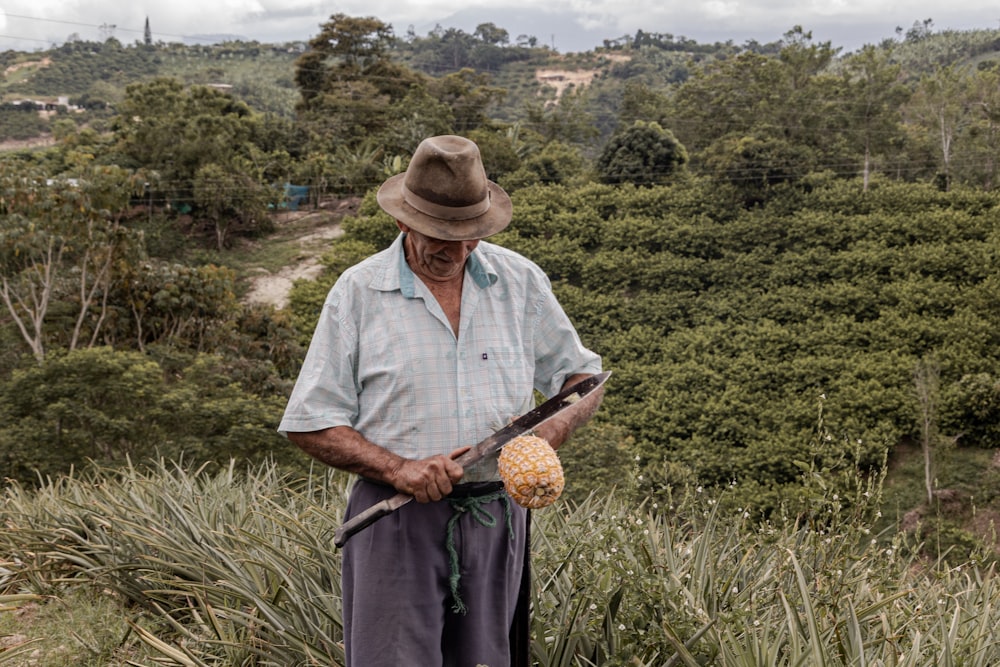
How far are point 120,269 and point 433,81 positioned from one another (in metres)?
25.1

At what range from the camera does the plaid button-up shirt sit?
5.80 ft

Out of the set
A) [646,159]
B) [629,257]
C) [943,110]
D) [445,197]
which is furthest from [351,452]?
[646,159]

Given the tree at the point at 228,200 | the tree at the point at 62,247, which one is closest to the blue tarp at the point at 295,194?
the tree at the point at 228,200

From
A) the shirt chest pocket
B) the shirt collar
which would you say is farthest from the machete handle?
the shirt collar

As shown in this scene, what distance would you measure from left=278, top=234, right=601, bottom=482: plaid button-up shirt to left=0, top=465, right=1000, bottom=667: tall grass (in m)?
0.63

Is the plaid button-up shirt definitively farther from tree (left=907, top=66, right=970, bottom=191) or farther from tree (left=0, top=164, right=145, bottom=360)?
tree (left=907, top=66, right=970, bottom=191)

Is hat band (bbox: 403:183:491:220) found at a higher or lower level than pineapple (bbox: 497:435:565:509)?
higher

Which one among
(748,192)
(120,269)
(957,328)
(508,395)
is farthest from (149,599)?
(748,192)

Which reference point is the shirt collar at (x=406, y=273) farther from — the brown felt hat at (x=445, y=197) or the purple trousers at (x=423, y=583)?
the purple trousers at (x=423, y=583)

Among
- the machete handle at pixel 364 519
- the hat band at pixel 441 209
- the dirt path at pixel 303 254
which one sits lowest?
the dirt path at pixel 303 254

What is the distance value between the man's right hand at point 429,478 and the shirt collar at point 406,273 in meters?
0.37

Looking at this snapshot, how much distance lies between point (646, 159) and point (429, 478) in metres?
25.8

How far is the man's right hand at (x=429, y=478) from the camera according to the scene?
1646 mm

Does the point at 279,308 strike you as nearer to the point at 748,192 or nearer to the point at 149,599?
the point at 748,192
